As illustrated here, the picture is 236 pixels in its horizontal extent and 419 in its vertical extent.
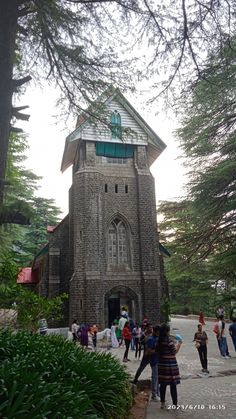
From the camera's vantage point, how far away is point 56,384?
3980 millimetres

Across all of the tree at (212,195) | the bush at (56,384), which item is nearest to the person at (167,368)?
the bush at (56,384)

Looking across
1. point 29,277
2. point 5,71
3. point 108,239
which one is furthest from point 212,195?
point 29,277

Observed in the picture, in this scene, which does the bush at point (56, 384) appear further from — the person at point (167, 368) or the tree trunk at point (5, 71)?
the tree trunk at point (5, 71)

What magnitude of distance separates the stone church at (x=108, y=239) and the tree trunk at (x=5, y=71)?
13374 mm

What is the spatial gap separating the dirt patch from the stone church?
11627 mm

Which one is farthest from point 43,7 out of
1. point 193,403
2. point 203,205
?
point 203,205

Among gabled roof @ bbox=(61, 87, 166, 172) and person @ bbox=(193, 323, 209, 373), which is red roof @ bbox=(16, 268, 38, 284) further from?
person @ bbox=(193, 323, 209, 373)

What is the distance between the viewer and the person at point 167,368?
6.02m

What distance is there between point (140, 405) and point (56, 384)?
2919 millimetres

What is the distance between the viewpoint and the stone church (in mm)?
19312

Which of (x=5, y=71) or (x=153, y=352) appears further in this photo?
(x=153, y=352)

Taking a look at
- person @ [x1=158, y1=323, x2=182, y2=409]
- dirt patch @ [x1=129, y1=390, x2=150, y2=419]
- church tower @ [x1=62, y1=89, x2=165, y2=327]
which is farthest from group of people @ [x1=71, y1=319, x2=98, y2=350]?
person @ [x1=158, y1=323, x2=182, y2=409]

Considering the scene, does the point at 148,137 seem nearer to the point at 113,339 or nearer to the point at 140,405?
the point at 113,339

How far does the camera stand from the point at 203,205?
1482cm
